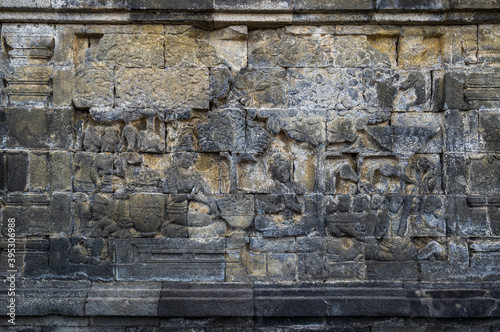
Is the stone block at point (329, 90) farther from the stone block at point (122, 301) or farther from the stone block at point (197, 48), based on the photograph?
the stone block at point (122, 301)

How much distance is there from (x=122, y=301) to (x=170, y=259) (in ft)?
2.13

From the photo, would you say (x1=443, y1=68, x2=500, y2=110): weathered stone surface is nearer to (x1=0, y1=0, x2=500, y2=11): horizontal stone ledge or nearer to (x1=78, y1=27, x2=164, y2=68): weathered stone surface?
(x1=0, y1=0, x2=500, y2=11): horizontal stone ledge

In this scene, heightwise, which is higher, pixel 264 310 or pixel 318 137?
pixel 318 137

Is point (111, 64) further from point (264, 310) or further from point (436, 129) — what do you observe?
point (436, 129)

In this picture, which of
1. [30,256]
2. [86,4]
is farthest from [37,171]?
A: [86,4]

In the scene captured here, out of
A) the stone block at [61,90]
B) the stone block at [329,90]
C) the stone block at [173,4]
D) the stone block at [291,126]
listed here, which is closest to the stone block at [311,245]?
the stone block at [291,126]

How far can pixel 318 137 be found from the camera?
4621 millimetres

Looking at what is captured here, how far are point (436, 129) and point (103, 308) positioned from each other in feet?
13.6

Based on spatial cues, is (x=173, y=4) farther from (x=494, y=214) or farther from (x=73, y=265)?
(x=494, y=214)

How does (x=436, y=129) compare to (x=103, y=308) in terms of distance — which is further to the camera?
(x=436, y=129)

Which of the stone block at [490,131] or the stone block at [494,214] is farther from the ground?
the stone block at [490,131]

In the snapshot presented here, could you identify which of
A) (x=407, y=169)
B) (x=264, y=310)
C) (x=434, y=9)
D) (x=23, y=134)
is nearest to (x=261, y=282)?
(x=264, y=310)

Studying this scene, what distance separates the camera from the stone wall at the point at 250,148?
452 centimetres

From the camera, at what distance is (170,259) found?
4.55 metres
